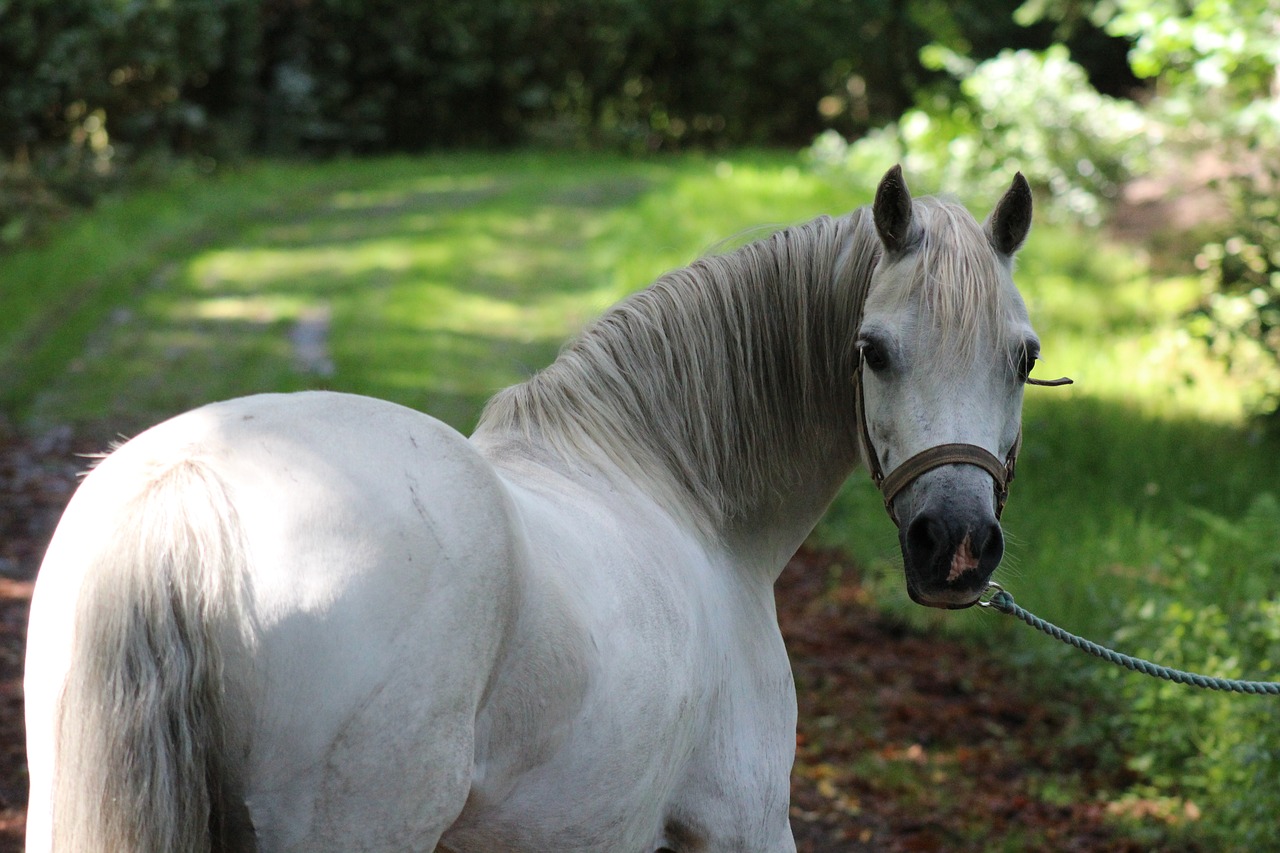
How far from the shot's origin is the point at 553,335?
8.73 m

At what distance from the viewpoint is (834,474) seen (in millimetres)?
2586

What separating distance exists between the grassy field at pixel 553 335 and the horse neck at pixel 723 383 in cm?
28

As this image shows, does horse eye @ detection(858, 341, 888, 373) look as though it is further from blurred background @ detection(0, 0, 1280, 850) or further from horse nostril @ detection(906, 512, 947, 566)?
blurred background @ detection(0, 0, 1280, 850)

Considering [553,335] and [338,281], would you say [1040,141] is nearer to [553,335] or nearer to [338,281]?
[553,335]

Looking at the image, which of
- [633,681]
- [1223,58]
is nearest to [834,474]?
[633,681]

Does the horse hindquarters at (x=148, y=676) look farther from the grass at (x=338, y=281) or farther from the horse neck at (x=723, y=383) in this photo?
the grass at (x=338, y=281)

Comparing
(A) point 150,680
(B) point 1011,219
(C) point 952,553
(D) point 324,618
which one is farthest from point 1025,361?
(A) point 150,680

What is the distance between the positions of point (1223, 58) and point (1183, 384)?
205 cm

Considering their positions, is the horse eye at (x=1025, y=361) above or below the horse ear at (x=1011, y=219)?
below

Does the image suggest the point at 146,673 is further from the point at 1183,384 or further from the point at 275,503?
the point at 1183,384

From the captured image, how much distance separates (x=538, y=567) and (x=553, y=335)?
7.10 m

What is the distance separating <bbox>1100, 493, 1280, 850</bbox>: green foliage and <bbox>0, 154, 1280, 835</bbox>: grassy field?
22mm

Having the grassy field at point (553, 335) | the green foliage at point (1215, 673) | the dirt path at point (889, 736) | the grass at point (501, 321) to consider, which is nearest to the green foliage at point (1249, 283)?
the grass at point (501, 321)

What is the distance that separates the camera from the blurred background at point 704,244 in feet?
14.0
